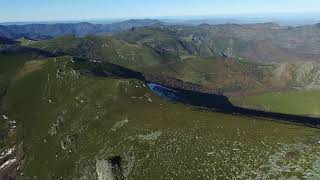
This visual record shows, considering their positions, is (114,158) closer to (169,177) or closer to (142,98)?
(169,177)

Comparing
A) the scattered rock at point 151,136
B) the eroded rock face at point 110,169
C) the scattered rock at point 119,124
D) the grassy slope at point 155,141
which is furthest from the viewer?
the scattered rock at point 119,124

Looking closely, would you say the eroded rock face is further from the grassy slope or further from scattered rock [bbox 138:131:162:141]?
scattered rock [bbox 138:131:162:141]

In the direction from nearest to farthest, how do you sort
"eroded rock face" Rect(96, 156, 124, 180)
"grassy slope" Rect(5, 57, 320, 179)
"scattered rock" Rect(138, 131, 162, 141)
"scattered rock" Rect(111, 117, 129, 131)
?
"grassy slope" Rect(5, 57, 320, 179) < "eroded rock face" Rect(96, 156, 124, 180) < "scattered rock" Rect(138, 131, 162, 141) < "scattered rock" Rect(111, 117, 129, 131)

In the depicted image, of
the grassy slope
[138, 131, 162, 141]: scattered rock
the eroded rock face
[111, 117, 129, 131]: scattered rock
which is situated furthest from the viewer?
[111, 117, 129, 131]: scattered rock

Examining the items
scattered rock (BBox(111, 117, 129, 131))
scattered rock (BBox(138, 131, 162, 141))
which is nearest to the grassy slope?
scattered rock (BBox(138, 131, 162, 141))

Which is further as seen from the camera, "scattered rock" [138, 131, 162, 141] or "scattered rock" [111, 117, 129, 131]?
"scattered rock" [111, 117, 129, 131]

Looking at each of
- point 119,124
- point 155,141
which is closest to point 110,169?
point 155,141

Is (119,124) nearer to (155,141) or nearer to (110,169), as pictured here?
(155,141)

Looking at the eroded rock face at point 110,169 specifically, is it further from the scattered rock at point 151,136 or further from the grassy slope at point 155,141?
the scattered rock at point 151,136

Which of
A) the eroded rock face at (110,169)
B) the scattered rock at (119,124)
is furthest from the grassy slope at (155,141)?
the eroded rock face at (110,169)
